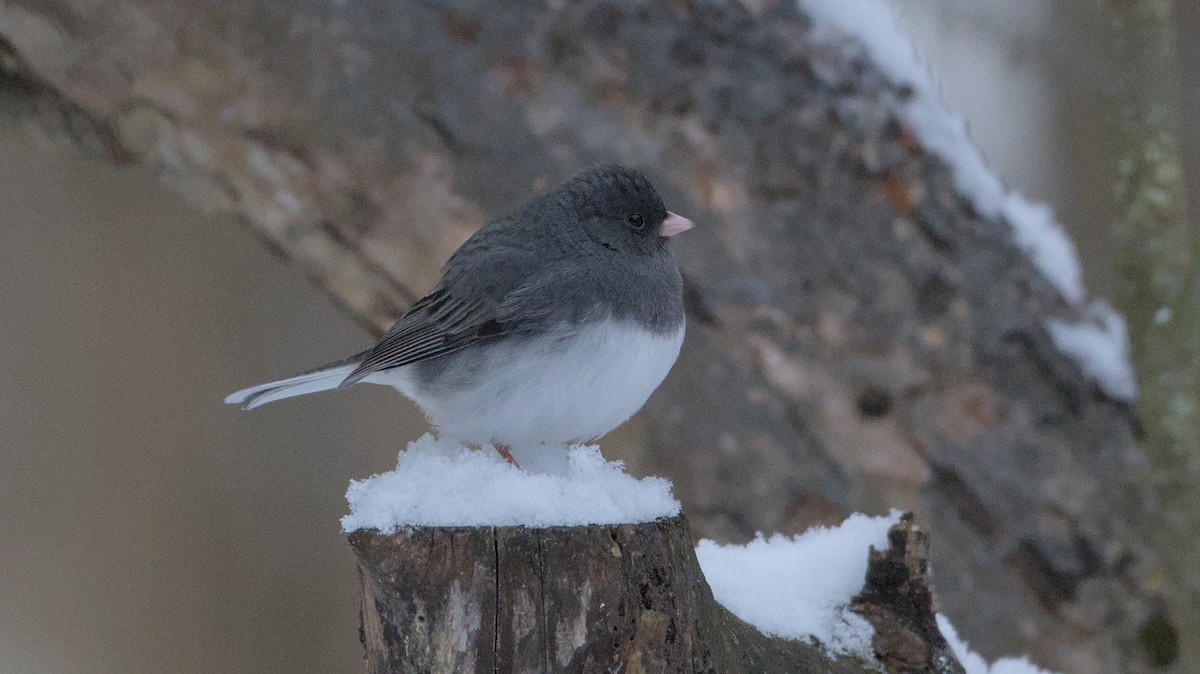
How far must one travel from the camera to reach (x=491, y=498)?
1.21 meters

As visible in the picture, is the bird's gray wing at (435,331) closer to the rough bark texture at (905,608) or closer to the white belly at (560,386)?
the white belly at (560,386)

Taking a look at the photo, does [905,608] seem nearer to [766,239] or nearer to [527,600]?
[527,600]

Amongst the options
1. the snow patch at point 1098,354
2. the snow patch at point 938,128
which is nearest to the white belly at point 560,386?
the snow patch at point 938,128

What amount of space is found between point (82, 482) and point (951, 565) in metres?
2.64

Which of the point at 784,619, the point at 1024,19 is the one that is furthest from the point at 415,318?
the point at 1024,19

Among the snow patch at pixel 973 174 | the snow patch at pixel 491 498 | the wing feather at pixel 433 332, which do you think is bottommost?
the snow patch at pixel 491 498

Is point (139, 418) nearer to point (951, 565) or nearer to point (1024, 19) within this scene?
point (951, 565)

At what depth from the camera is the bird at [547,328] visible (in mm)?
1652

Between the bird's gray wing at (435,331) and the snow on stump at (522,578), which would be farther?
the bird's gray wing at (435,331)

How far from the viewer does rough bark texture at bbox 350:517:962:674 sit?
1.15 meters

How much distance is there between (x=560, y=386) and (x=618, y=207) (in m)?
Result: 0.44

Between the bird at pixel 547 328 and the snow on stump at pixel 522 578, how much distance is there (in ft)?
1.33

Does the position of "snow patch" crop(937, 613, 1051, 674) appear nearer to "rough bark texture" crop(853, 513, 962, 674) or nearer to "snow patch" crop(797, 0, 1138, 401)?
"rough bark texture" crop(853, 513, 962, 674)

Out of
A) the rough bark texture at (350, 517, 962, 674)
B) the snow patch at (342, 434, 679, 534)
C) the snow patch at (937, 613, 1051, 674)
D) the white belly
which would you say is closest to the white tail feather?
the white belly
